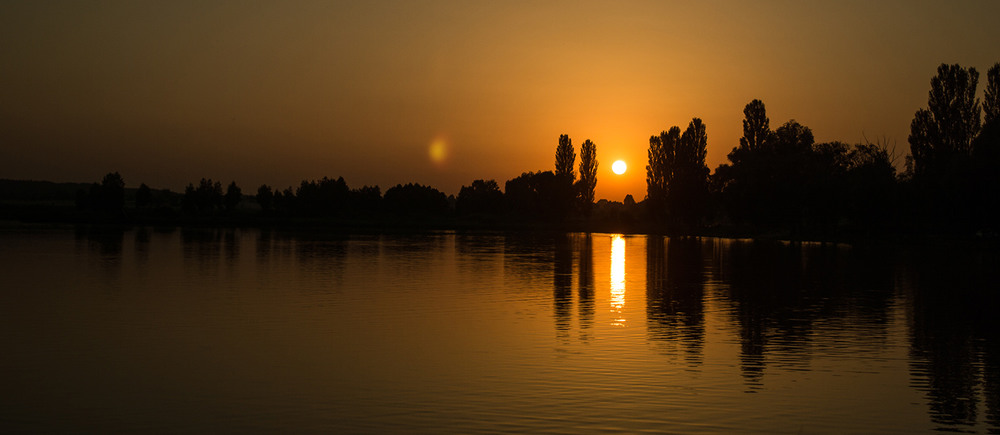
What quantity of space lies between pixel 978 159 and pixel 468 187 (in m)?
128

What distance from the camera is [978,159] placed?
2040 inches

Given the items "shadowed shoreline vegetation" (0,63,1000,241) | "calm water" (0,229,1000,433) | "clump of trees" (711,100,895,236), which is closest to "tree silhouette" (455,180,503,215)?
"shadowed shoreline vegetation" (0,63,1000,241)

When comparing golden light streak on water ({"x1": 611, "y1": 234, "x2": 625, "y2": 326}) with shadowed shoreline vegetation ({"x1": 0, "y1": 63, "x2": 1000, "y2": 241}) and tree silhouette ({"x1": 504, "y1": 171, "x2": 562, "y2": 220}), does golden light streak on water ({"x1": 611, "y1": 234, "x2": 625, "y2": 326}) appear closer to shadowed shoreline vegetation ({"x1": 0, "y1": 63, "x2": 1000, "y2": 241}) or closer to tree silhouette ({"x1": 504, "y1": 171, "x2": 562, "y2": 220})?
shadowed shoreline vegetation ({"x1": 0, "y1": 63, "x2": 1000, "y2": 241})

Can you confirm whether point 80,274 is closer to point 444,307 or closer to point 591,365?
point 444,307

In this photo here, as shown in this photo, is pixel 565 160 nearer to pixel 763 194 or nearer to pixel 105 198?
pixel 763 194

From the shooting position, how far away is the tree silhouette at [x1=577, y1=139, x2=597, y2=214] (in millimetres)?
123000

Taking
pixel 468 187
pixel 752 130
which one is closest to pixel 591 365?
pixel 752 130

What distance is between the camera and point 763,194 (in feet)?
258

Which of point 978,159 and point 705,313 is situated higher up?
point 978,159

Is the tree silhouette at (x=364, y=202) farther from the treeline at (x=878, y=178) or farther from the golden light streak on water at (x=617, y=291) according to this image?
the golden light streak on water at (x=617, y=291)

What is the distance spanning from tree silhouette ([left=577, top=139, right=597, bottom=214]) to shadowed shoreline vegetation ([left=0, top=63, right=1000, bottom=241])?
0.51 ft

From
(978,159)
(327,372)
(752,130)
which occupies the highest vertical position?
(752,130)

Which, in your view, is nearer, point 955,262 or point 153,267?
point 153,267

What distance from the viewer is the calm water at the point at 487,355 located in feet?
30.1
